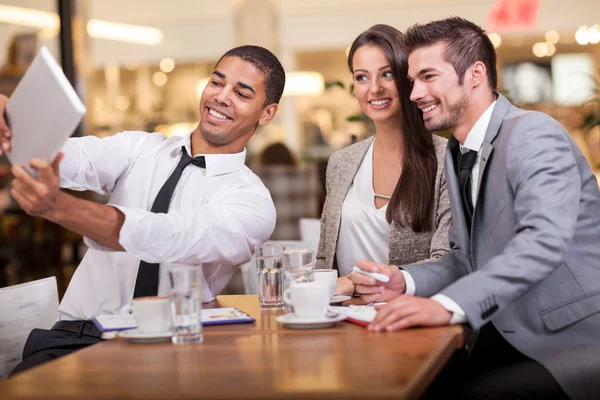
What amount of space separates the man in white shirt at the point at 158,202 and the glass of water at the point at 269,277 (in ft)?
0.43

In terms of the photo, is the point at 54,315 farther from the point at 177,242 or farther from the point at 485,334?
the point at 485,334

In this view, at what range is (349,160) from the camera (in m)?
2.89

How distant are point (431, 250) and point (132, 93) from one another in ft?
21.3

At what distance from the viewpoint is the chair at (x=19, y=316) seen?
2.20 m

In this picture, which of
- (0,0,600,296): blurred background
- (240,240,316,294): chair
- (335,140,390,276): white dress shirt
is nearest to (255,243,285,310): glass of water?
(335,140,390,276): white dress shirt

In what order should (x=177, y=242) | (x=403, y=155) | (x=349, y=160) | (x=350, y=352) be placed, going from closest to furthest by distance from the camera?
(x=350, y=352) → (x=177, y=242) → (x=403, y=155) → (x=349, y=160)

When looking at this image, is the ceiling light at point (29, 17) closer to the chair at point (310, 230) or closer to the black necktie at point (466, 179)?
the chair at point (310, 230)

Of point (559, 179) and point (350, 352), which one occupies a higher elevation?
point (559, 179)

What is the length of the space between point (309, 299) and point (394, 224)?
0.91 m

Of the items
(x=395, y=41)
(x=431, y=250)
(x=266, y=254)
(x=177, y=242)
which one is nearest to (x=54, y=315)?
(x=177, y=242)

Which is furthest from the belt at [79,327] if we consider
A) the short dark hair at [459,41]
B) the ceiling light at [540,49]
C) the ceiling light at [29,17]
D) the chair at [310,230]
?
the ceiling light at [540,49]

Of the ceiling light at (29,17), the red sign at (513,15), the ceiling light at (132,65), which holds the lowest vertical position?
the ceiling light at (132,65)

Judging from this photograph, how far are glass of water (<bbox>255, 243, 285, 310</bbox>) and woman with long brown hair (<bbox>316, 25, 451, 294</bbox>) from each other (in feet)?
1.98

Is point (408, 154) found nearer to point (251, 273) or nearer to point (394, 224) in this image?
point (394, 224)
